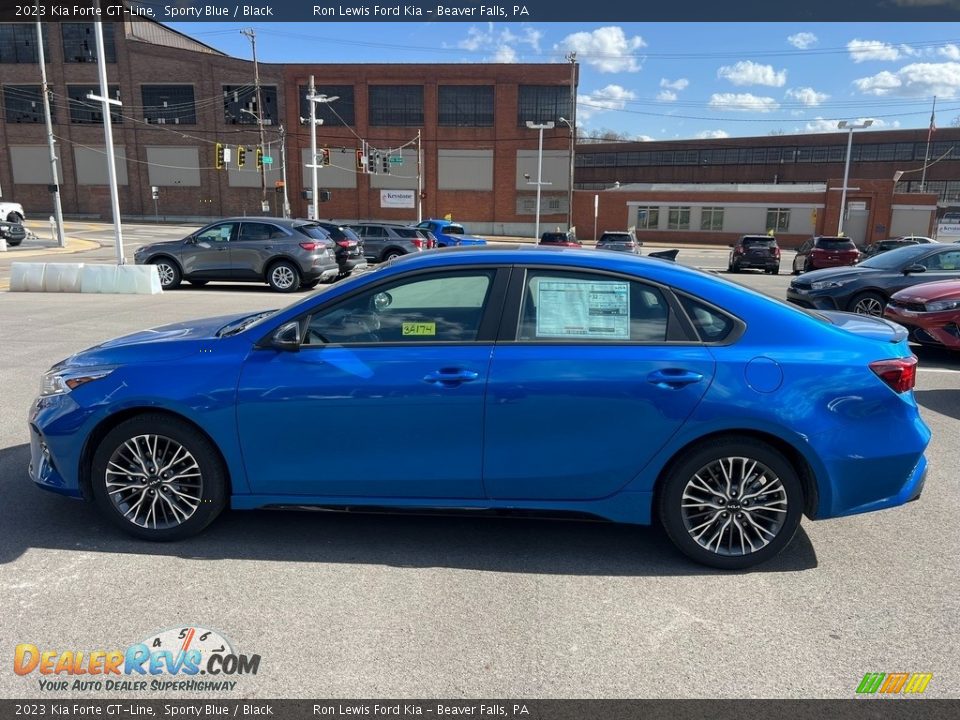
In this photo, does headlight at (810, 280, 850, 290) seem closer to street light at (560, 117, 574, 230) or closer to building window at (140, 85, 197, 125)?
street light at (560, 117, 574, 230)

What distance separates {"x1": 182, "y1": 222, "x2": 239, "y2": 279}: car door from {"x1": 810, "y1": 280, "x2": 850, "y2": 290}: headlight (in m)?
12.5

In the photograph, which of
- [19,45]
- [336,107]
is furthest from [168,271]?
[19,45]

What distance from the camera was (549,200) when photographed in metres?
60.3

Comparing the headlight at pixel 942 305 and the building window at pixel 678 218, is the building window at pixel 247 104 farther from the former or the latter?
the headlight at pixel 942 305

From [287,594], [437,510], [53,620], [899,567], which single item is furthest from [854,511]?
[53,620]

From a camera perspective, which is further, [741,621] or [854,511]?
[854,511]

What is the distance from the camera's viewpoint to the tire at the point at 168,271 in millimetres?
16609

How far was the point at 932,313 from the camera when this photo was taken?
874 centimetres

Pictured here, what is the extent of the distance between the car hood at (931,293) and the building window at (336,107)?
5716 cm

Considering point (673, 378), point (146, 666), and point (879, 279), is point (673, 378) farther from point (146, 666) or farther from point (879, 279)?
point (879, 279)

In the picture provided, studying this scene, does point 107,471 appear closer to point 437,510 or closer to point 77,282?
point 437,510

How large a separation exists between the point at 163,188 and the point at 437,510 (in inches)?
2652

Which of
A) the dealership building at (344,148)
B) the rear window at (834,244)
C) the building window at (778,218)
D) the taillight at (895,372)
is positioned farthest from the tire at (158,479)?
the building window at (778,218)

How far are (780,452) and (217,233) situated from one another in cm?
1550
